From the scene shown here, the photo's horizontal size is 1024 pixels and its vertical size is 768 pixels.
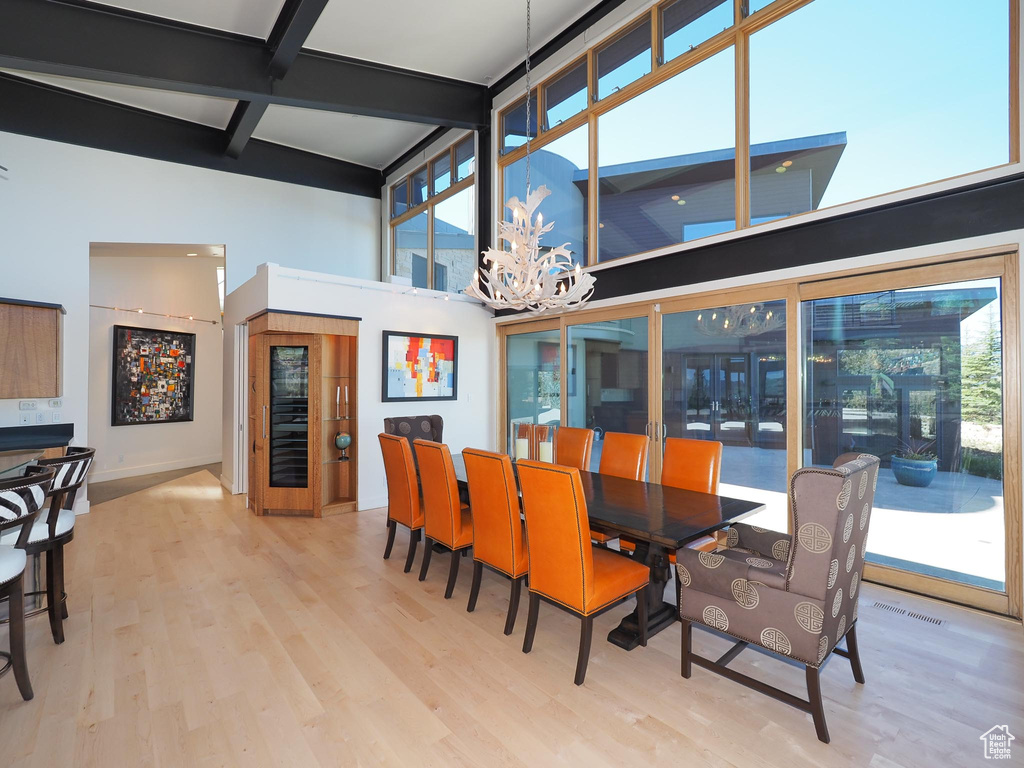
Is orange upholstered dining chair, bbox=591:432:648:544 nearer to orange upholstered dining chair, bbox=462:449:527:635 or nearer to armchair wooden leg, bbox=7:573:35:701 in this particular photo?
orange upholstered dining chair, bbox=462:449:527:635

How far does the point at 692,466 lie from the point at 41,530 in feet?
12.5

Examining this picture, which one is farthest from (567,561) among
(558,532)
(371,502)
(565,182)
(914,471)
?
(565,182)

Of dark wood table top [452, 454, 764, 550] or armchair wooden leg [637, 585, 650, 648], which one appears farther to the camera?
armchair wooden leg [637, 585, 650, 648]

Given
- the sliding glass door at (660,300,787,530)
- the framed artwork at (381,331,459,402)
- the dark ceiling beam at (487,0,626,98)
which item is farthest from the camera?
the framed artwork at (381,331,459,402)

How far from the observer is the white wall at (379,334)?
201 inches

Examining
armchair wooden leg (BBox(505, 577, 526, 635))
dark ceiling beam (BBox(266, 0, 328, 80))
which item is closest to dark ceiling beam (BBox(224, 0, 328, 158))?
dark ceiling beam (BBox(266, 0, 328, 80))

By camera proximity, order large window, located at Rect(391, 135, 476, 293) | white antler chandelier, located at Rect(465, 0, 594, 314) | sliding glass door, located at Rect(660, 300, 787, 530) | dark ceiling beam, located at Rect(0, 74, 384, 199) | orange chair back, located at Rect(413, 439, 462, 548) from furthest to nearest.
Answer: large window, located at Rect(391, 135, 476, 293) → dark ceiling beam, located at Rect(0, 74, 384, 199) → sliding glass door, located at Rect(660, 300, 787, 530) → white antler chandelier, located at Rect(465, 0, 594, 314) → orange chair back, located at Rect(413, 439, 462, 548)

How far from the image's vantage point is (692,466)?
3.37m

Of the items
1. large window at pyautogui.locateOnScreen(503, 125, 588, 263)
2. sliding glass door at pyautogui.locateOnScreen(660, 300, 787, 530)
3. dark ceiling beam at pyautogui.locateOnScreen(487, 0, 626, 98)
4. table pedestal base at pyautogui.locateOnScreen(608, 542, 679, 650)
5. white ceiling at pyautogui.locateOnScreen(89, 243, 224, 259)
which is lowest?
table pedestal base at pyautogui.locateOnScreen(608, 542, 679, 650)

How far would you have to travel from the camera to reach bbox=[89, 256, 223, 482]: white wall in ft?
22.8

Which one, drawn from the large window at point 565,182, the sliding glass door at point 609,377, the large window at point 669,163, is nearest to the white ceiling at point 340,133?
the large window at point 565,182

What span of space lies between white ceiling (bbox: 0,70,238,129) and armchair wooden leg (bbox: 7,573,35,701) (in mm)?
5221

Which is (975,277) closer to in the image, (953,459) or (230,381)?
(953,459)

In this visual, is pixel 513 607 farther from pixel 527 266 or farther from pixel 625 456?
pixel 527 266
